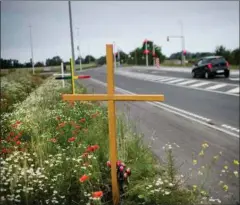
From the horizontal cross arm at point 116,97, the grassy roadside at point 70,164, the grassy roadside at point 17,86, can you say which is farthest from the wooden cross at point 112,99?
the grassy roadside at point 17,86

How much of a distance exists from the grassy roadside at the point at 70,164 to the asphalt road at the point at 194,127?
4.95ft

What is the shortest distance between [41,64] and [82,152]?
99.3 inches

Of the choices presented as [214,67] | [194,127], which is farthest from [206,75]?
[194,127]

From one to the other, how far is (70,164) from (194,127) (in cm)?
708

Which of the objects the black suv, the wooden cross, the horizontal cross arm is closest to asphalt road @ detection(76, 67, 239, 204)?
the wooden cross

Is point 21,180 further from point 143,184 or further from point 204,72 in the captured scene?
point 204,72

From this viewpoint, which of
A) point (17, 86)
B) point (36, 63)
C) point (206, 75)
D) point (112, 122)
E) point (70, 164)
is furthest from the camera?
point (206, 75)

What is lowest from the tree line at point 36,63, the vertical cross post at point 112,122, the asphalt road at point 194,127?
the asphalt road at point 194,127

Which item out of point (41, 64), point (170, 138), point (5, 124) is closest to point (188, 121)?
point (170, 138)

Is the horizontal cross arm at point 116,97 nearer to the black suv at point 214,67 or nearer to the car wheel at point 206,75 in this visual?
the black suv at point 214,67

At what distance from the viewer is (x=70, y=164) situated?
12.3ft

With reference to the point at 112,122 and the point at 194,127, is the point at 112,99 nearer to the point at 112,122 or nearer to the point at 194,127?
the point at 112,122

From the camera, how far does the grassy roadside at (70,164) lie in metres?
3.19

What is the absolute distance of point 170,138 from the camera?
8852 millimetres
